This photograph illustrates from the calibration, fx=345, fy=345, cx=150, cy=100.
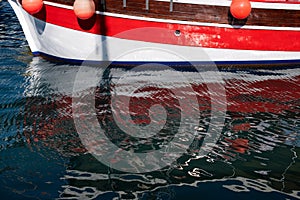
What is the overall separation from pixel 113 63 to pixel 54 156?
5520 millimetres

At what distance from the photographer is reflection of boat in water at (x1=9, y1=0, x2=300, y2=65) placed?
10.7 meters

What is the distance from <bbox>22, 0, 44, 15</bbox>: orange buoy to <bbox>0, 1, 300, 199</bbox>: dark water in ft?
5.99

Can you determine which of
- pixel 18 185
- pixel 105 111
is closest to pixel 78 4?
pixel 105 111

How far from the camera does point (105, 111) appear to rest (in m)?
8.47

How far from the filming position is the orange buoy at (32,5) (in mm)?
10453

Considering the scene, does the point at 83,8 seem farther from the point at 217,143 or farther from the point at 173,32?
the point at 217,143

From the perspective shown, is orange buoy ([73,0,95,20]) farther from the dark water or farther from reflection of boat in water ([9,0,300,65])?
the dark water

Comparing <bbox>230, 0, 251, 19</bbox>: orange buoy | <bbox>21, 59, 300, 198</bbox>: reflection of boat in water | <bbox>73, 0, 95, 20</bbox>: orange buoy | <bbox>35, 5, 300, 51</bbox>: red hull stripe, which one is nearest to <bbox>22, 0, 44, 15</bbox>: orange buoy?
<bbox>35, 5, 300, 51</bbox>: red hull stripe

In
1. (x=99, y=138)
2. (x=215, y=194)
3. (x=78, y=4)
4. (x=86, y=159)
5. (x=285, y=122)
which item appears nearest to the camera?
(x=215, y=194)

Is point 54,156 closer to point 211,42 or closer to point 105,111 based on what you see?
point 105,111

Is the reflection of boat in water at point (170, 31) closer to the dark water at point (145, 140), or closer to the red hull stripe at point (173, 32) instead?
the red hull stripe at point (173, 32)

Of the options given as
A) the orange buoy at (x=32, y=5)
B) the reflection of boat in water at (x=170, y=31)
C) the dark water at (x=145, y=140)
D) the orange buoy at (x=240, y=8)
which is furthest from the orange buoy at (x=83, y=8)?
the orange buoy at (x=240, y=8)

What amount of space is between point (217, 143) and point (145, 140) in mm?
1526

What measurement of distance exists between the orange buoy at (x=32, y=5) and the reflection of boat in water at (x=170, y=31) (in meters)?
0.12
